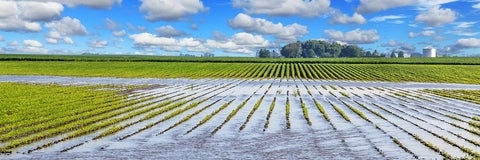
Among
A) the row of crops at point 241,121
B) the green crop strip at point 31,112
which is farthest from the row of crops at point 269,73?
the row of crops at point 241,121

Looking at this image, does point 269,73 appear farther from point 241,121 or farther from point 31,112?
point 241,121

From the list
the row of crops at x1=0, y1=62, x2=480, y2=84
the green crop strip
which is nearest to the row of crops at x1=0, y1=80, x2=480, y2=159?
the green crop strip

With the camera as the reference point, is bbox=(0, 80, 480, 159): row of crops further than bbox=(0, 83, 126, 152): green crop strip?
No

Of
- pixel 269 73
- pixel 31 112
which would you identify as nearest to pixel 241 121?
pixel 31 112

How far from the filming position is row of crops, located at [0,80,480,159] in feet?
49.3

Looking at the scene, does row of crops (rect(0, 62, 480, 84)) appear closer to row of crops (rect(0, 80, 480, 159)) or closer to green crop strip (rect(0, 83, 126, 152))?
green crop strip (rect(0, 83, 126, 152))

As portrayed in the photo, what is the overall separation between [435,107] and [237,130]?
1345cm

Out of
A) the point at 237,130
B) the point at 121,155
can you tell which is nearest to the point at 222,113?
the point at 237,130

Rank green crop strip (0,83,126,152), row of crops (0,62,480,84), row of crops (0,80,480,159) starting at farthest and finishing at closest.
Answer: row of crops (0,62,480,84)
green crop strip (0,83,126,152)
row of crops (0,80,480,159)

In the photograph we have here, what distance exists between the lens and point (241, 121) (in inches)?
790


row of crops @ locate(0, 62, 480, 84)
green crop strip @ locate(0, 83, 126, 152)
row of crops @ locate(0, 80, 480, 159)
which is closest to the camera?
row of crops @ locate(0, 80, 480, 159)

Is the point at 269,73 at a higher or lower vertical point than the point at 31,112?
lower

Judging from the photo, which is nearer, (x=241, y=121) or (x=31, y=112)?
(x=241, y=121)

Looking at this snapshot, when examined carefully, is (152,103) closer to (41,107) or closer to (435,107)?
(41,107)
